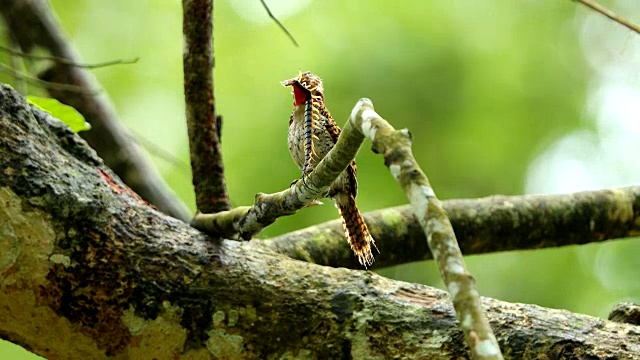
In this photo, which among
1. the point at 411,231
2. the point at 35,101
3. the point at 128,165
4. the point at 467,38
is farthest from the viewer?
the point at 467,38

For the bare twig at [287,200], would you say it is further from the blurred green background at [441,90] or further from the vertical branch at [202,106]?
the blurred green background at [441,90]

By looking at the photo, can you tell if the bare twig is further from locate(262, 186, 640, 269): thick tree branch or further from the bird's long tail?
locate(262, 186, 640, 269): thick tree branch

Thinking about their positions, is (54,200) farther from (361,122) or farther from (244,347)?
(361,122)

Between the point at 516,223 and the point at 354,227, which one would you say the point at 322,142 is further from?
the point at 516,223

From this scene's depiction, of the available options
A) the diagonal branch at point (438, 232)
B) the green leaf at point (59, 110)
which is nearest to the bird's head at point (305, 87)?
the green leaf at point (59, 110)

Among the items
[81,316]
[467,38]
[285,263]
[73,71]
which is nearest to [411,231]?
[285,263]

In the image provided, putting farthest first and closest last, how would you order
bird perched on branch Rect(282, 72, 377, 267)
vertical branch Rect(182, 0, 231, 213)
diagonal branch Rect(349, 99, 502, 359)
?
vertical branch Rect(182, 0, 231, 213) < bird perched on branch Rect(282, 72, 377, 267) < diagonal branch Rect(349, 99, 502, 359)

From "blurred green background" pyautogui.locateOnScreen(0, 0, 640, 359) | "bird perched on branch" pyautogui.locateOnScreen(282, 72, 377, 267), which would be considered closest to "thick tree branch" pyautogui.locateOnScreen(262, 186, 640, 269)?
"bird perched on branch" pyautogui.locateOnScreen(282, 72, 377, 267)
